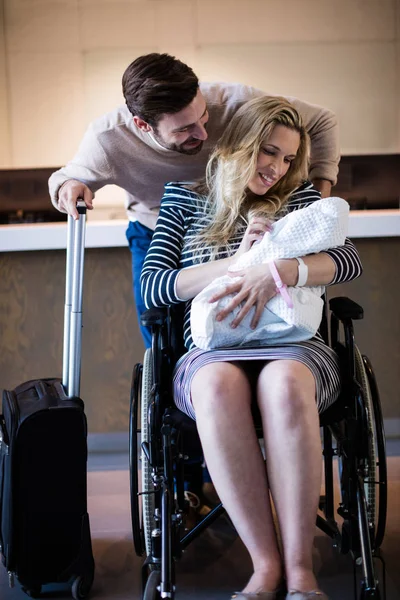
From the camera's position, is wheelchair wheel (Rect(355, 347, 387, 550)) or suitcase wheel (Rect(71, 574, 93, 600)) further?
suitcase wheel (Rect(71, 574, 93, 600))

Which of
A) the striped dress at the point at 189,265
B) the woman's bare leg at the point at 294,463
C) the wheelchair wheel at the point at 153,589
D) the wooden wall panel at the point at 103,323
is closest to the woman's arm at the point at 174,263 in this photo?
the striped dress at the point at 189,265

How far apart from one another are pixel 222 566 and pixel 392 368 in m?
1.42

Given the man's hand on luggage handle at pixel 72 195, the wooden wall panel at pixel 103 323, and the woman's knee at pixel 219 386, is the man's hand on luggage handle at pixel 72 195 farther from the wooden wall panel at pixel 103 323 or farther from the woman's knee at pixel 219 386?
the wooden wall panel at pixel 103 323

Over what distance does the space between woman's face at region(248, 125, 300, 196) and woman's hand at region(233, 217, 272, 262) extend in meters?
0.13

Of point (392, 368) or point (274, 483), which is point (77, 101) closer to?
point (392, 368)

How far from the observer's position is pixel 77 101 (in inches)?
178

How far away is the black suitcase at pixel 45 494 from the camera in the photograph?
70.2 inches

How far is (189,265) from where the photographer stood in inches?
75.8

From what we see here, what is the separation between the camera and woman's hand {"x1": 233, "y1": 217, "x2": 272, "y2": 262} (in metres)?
1.77

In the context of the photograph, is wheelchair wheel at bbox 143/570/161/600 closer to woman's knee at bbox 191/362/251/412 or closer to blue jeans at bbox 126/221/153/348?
woman's knee at bbox 191/362/251/412

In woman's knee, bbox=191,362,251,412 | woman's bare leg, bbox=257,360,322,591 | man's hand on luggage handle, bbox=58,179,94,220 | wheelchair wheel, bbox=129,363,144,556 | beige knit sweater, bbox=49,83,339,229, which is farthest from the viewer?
beige knit sweater, bbox=49,83,339,229

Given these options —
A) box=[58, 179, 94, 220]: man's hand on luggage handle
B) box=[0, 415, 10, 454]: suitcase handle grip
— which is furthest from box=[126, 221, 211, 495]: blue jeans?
box=[0, 415, 10, 454]: suitcase handle grip

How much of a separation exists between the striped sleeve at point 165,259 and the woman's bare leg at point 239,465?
0.31m

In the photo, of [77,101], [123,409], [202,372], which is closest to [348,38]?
[77,101]
